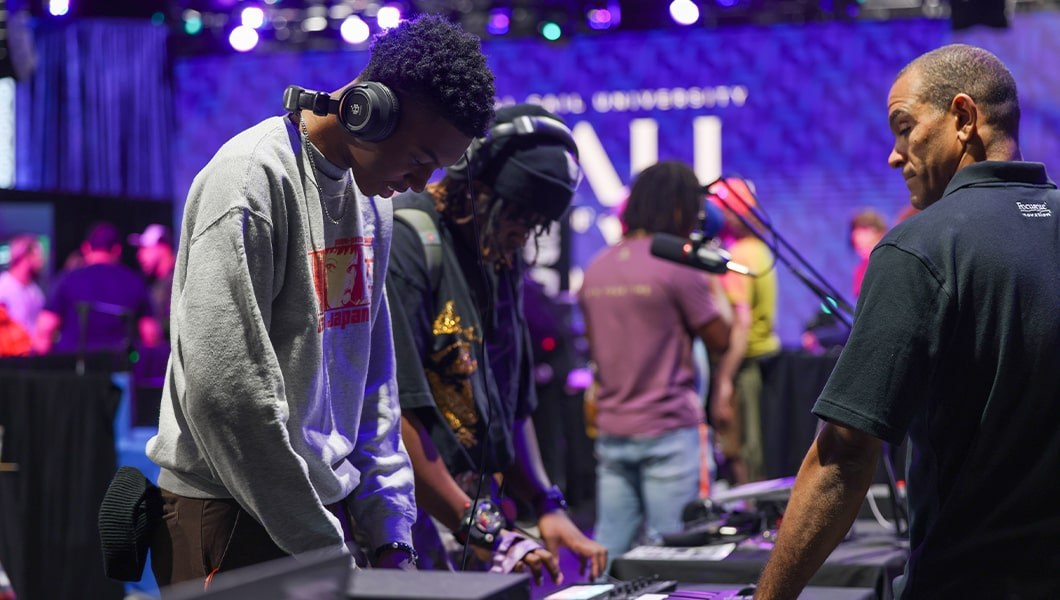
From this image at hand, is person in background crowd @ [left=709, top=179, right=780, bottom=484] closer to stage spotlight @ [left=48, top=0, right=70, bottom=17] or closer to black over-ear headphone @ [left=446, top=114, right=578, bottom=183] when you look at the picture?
black over-ear headphone @ [left=446, top=114, right=578, bottom=183]

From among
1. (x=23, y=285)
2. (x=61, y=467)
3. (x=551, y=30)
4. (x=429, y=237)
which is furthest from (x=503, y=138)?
(x=551, y=30)

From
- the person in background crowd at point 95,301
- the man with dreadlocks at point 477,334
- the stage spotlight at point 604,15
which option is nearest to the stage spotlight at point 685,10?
the stage spotlight at point 604,15

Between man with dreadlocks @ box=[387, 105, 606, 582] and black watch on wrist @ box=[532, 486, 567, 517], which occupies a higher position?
man with dreadlocks @ box=[387, 105, 606, 582]

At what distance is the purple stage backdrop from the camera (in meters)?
9.92

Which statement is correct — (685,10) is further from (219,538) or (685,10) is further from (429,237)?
(219,538)

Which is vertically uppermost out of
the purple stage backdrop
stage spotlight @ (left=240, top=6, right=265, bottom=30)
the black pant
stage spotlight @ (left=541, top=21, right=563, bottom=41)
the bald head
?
stage spotlight @ (left=240, top=6, right=265, bottom=30)

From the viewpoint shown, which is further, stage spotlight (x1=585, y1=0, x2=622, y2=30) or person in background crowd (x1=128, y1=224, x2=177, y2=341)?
stage spotlight (x1=585, y1=0, x2=622, y2=30)

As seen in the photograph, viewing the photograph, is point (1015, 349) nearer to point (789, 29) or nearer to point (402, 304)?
point (402, 304)

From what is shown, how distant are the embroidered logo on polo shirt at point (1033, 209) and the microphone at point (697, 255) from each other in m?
0.92

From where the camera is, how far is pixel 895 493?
285 cm

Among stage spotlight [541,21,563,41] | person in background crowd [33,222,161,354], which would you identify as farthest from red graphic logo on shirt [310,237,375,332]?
stage spotlight [541,21,563,41]

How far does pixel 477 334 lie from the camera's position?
2479 millimetres

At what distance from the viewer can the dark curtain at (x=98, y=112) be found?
11227mm

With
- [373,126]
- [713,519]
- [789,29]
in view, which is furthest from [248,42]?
[373,126]
